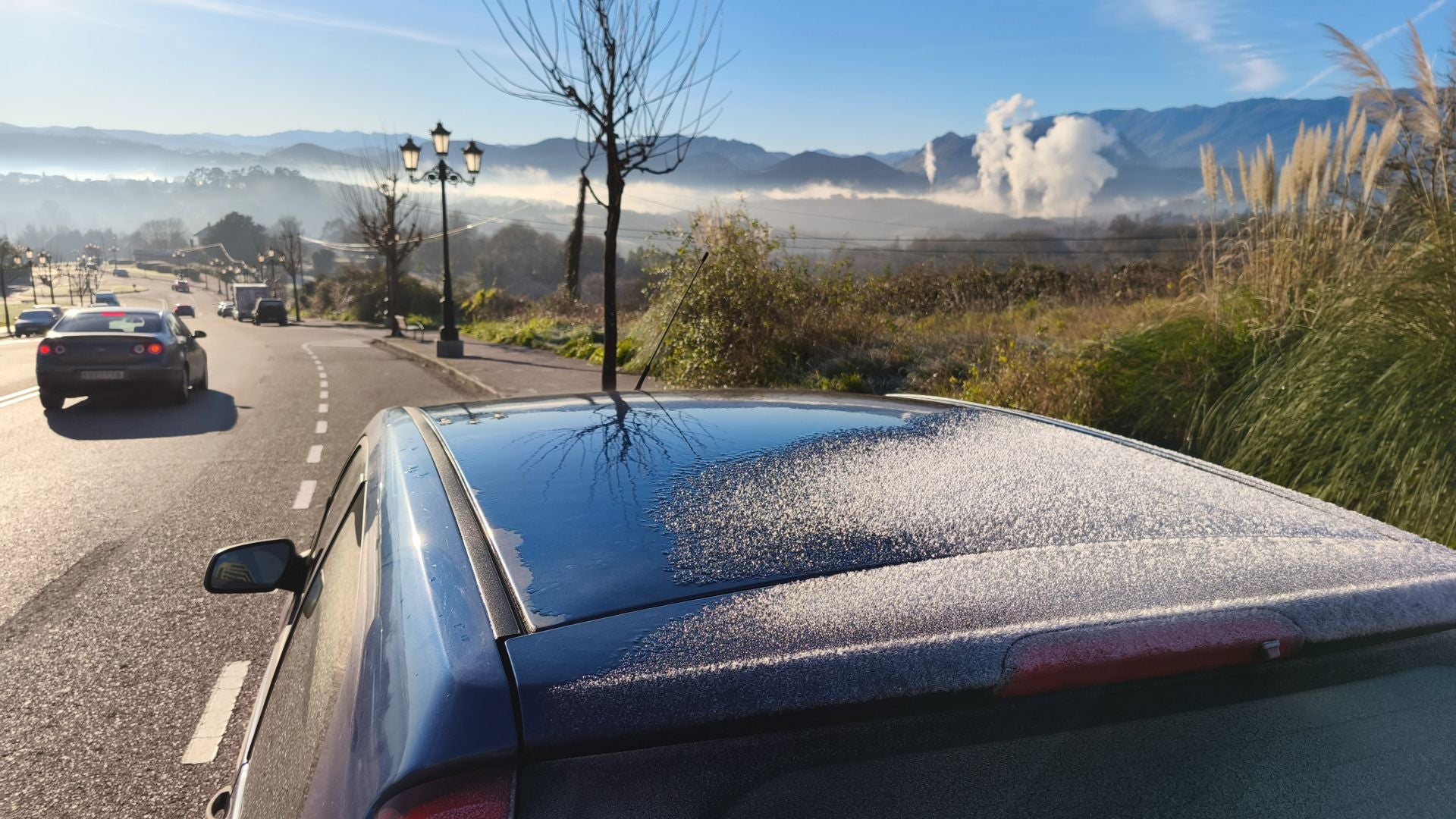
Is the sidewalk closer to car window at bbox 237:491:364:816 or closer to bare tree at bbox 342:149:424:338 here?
car window at bbox 237:491:364:816

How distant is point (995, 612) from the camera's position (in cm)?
112

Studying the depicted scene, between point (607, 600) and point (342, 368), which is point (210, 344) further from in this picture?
point (607, 600)

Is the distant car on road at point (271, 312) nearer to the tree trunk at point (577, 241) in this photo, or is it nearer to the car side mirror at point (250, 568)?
→ the tree trunk at point (577, 241)

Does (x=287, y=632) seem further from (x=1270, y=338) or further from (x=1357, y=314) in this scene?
(x=1270, y=338)

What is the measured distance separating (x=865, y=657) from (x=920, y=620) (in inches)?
4.3

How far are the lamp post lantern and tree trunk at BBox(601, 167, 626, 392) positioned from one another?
11597 millimetres

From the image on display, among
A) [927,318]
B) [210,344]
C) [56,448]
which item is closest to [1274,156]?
[927,318]

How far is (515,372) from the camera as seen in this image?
19797mm

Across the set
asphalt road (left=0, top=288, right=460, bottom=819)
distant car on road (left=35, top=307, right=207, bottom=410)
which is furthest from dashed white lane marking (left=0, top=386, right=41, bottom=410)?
distant car on road (left=35, top=307, right=207, bottom=410)

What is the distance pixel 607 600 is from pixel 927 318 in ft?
45.8

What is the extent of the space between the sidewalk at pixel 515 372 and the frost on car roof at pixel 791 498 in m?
9.68

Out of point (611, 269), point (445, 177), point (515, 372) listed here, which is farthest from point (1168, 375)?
point (445, 177)

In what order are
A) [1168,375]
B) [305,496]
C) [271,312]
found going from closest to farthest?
[1168,375], [305,496], [271,312]

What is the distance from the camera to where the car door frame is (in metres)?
1.89
